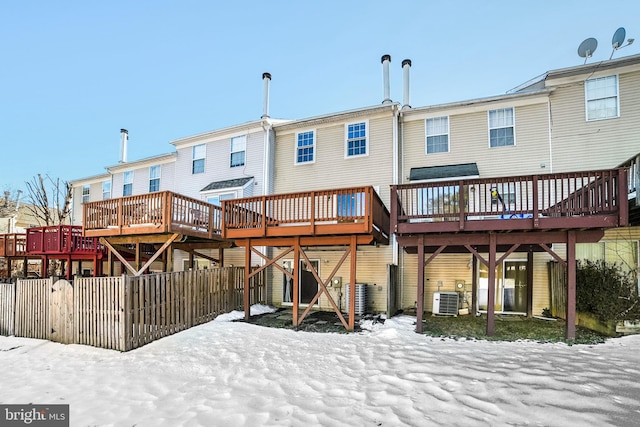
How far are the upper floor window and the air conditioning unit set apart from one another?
17.7ft

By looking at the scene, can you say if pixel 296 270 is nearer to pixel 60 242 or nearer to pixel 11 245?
pixel 60 242

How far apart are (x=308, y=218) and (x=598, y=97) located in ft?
32.9

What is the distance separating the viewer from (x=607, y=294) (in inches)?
283

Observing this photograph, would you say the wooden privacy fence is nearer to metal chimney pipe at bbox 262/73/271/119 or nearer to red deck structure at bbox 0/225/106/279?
red deck structure at bbox 0/225/106/279

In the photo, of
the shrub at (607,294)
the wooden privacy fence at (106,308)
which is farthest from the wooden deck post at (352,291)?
the shrub at (607,294)

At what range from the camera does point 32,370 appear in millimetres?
5379

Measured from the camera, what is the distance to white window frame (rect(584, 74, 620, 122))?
368 inches

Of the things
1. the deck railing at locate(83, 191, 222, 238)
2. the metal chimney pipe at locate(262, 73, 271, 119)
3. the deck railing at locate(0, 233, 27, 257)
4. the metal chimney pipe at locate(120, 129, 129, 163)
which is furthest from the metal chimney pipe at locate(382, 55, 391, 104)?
the deck railing at locate(0, 233, 27, 257)

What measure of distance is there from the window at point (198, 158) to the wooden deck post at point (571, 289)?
46.0 feet

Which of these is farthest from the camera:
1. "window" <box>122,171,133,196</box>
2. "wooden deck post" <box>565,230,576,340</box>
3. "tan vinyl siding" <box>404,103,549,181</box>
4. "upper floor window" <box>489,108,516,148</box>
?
"window" <box>122,171,133,196</box>

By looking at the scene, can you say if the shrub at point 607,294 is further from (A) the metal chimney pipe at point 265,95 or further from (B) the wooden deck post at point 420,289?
(A) the metal chimney pipe at point 265,95

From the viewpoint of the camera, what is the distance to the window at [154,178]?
16.2 metres

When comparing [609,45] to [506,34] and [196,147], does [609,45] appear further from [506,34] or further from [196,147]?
[196,147]

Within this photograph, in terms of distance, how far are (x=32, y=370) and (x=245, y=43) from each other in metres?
25.4
